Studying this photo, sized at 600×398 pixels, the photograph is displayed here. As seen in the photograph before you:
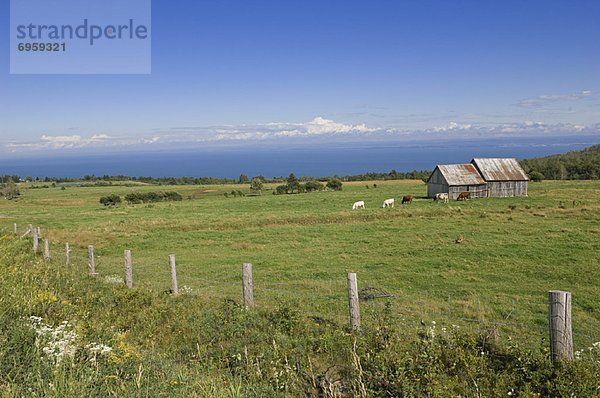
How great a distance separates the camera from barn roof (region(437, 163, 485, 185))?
48.5 m

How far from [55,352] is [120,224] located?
31618mm

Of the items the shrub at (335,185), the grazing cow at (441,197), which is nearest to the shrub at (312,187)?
the shrub at (335,185)

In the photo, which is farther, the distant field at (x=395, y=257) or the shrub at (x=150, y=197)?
the shrub at (x=150, y=197)

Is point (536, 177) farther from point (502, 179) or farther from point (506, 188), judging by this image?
point (502, 179)

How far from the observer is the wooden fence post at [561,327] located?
555 cm

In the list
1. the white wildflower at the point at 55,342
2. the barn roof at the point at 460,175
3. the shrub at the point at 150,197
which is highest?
the barn roof at the point at 460,175

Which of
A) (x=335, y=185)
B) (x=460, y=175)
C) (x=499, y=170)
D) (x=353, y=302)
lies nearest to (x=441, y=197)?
(x=460, y=175)

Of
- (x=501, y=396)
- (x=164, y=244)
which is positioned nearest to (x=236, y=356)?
(x=501, y=396)

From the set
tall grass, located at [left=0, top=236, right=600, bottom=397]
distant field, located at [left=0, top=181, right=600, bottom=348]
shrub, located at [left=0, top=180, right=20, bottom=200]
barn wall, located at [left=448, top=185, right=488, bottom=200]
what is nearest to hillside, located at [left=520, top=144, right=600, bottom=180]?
barn wall, located at [left=448, top=185, right=488, bottom=200]

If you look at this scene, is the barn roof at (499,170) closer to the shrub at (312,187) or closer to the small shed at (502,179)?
the small shed at (502,179)

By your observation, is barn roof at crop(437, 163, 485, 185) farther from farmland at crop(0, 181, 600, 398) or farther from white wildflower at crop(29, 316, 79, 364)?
white wildflower at crop(29, 316, 79, 364)

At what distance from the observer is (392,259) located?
1944 cm

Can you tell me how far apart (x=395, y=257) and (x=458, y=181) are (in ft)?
106

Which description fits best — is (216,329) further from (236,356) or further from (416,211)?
(416,211)
